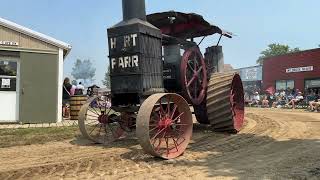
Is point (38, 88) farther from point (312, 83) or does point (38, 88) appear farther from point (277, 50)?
point (277, 50)

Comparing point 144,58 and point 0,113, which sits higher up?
point 144,58

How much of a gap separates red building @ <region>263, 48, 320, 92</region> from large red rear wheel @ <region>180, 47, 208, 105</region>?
24807mm

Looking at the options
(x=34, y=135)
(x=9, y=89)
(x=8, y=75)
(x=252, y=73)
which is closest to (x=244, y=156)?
(x=34, y=135)

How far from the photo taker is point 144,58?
878cm

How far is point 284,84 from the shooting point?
37.0 meters

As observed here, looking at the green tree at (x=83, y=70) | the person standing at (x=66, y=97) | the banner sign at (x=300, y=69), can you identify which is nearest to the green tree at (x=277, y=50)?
the green tree at (x=83, y=70)

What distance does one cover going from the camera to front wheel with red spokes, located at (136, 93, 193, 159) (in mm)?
7246

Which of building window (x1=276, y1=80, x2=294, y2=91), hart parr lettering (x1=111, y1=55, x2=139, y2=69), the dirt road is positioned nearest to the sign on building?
building window (x1=276, y1=80, x2=294, y2=91)

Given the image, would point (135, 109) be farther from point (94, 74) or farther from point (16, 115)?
point (94, 74)

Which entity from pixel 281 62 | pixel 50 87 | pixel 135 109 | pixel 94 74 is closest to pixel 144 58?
pixel 135 109

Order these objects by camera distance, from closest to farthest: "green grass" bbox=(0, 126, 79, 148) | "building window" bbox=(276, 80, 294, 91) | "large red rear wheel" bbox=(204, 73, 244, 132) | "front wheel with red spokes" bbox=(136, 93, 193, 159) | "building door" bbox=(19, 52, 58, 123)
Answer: "front wheel with red spokes" bbox=(136, 93, 193, 159)
"green grass" bbox=(0, 126, 79, 148)
"large red rear wheel" bbox=(204, 73, 244, 132)
"building door" bbox=(19, 52, 58, 123)
"building window" bbox=(276, 80, 294, 91)

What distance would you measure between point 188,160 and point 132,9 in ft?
11.2

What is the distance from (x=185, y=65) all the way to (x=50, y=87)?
600 centimetres

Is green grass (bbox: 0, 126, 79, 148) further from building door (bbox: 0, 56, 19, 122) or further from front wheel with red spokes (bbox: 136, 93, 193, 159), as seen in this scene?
front wheel with red spokes (bbox: 136, 93, 193, 159)
